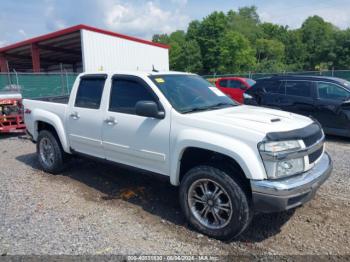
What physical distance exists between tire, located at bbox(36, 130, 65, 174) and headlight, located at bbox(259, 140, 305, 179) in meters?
4.00

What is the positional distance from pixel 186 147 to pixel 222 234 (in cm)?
105

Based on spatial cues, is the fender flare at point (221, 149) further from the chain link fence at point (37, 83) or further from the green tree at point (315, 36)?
the green tree at point (315, 36)

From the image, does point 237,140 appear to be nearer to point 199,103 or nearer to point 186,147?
point 186,147

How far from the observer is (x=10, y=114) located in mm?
9570

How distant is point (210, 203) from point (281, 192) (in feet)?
2.77

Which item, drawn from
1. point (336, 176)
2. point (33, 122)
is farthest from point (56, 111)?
point (336, 176)

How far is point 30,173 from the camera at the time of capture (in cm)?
602

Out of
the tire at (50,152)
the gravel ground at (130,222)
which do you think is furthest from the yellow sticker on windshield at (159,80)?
the tire at (50,152)

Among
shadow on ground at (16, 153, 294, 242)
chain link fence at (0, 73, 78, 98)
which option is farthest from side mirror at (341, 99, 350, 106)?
chain link fence at (0, 73, 78, 98)

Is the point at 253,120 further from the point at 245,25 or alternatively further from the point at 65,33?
the point at 245,25

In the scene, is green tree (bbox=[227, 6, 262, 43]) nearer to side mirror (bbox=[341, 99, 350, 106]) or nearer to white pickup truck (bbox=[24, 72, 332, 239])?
side mirror (bbox=[341, 99, 350, 106])

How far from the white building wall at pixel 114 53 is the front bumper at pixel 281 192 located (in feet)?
43.5

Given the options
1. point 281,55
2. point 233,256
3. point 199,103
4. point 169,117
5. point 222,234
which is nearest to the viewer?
point 233,256

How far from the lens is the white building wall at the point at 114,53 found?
17938mm
